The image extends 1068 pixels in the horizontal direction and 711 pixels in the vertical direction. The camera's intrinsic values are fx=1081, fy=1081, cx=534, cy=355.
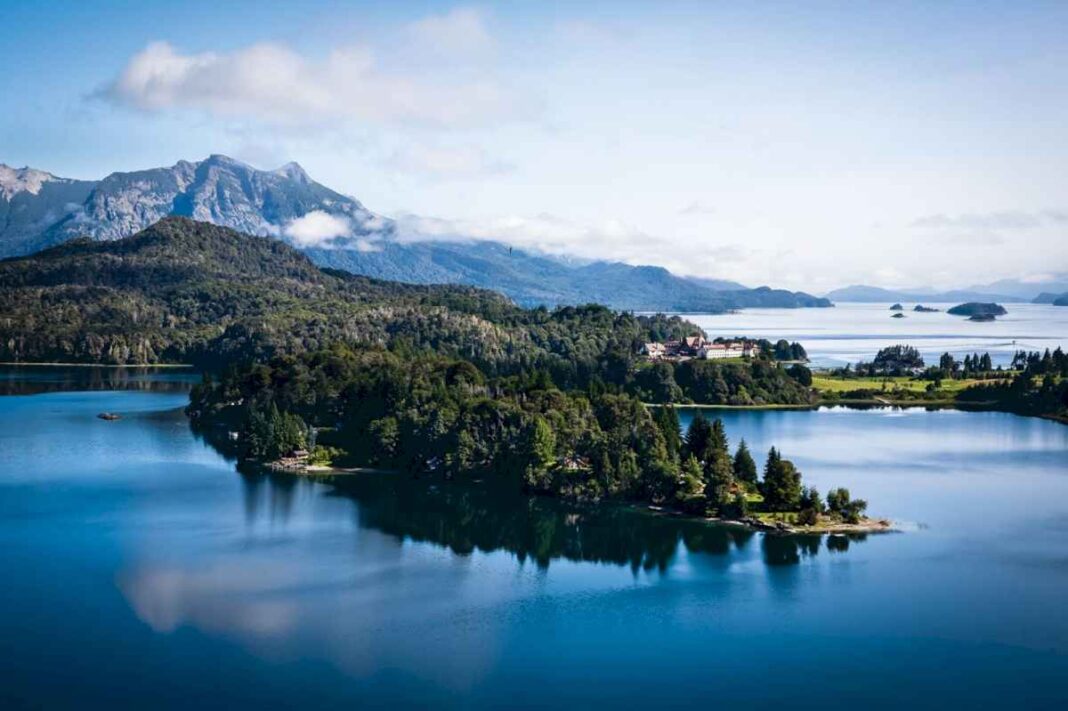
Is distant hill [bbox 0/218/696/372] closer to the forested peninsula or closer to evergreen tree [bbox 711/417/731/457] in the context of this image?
the forested peninsula

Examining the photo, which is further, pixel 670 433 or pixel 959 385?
pixel 959 385

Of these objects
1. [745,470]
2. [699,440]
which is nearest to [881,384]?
[699,440]

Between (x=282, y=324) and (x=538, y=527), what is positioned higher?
(x=282, y=324)

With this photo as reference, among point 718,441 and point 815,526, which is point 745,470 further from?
point 815,526

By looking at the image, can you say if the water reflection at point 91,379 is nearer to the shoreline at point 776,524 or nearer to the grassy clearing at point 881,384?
the grassy clearing at point 881,384

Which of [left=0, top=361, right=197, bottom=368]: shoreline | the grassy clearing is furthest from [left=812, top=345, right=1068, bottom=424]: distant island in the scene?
[left=0, top=361, right=197, bottom=368]: shoreline

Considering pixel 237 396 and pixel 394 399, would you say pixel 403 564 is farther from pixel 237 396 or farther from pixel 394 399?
pixel 237 396

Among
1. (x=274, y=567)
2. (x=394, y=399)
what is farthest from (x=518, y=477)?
(x=274, y=567)
